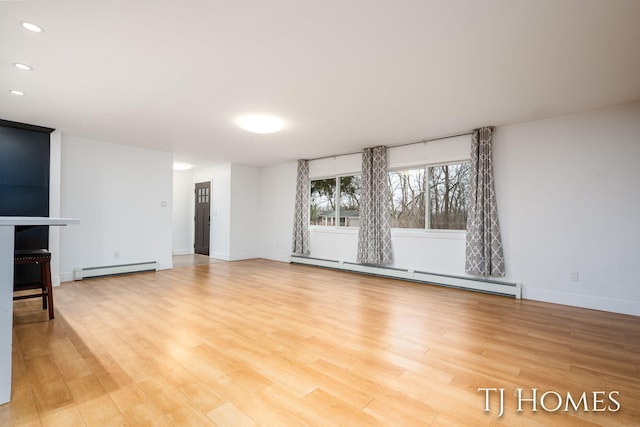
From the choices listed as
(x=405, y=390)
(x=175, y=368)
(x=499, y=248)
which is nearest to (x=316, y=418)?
(x=405, y=390)

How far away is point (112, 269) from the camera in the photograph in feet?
17.4

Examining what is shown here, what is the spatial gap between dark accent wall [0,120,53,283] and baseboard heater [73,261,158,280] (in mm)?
655

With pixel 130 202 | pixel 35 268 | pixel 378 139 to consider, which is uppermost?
pixel 378 139

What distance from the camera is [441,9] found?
1.94 m

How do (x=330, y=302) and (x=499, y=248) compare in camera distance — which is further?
(x=499, y=248)

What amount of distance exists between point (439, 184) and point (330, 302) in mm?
2870

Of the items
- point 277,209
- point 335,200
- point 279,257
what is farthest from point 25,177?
point 335,200

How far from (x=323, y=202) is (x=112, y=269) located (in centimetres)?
442

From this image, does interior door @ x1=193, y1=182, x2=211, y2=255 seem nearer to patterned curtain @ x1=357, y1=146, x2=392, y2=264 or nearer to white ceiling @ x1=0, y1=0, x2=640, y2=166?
white ceiling @ x1=0, y1=0, x2=640, y2=166

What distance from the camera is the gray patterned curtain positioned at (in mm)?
6895

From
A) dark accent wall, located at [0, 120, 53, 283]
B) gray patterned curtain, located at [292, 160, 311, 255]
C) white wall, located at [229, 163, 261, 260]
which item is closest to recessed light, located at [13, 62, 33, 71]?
dark accent wall, located at [0, 120, 53, 283]

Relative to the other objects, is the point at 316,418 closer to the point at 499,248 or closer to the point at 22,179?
the point at 499,248

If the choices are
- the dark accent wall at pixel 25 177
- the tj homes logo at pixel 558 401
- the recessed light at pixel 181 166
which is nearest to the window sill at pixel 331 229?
the recessed light at pixel 181 166

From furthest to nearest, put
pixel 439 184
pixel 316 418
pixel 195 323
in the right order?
1. pixel 439 184
2. pixel 195 323
3. pixel 316 418
